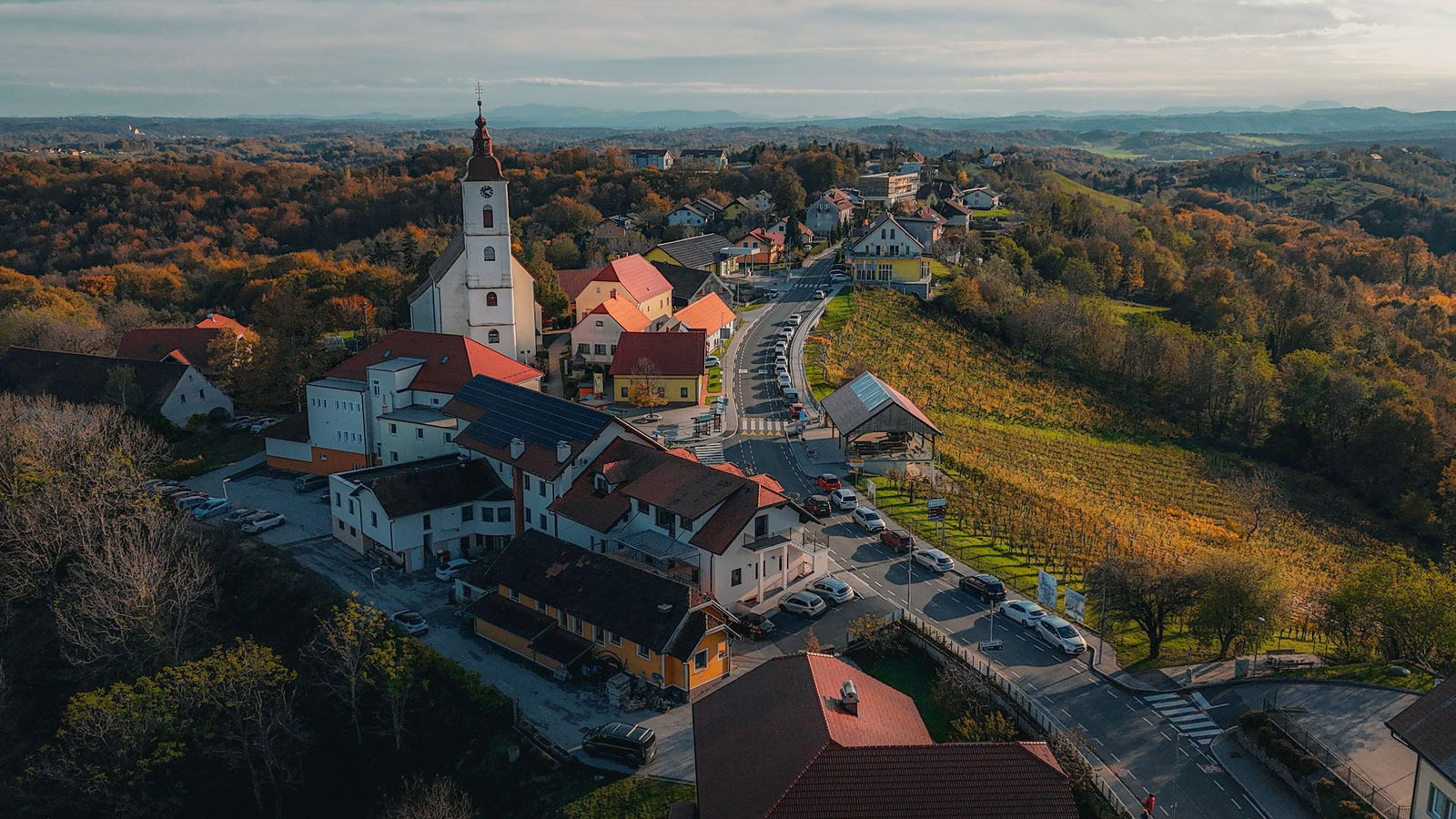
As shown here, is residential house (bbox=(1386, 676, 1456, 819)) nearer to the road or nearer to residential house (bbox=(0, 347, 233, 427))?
the road

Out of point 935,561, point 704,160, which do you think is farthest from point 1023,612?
point 704,160

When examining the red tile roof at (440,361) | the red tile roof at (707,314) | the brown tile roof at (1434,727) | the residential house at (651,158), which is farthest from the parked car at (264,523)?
the residential house at (651,158)

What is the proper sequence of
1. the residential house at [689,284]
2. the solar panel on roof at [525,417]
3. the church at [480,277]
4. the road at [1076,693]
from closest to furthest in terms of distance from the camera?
the road at [1076,693] → the solar panel on roof at [525,417] → the church at [480,277] → the residential house at [689,284]

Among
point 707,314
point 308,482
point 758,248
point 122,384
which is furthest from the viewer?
point 758,248

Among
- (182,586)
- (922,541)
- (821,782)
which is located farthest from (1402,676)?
(182,586)

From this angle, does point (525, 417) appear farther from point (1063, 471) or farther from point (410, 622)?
point (1063, 471)

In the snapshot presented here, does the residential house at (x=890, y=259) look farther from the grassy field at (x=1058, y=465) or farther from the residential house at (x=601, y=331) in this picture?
the residential house at (x=601, y=331)

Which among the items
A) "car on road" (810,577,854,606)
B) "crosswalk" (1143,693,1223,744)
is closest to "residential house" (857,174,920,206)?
"car on road" (810,577,854,606)
